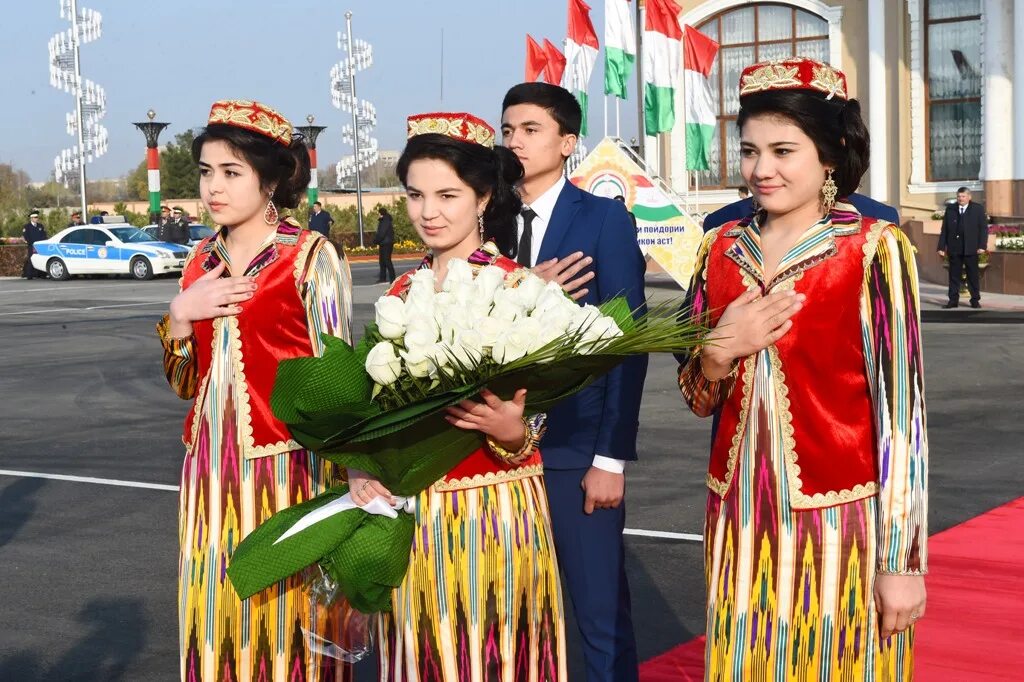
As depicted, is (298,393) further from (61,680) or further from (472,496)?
(61,680)

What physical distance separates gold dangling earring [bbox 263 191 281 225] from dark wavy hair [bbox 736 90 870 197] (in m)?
1.51

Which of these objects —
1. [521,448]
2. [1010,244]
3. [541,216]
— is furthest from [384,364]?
[1010,244]

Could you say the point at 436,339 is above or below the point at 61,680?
above

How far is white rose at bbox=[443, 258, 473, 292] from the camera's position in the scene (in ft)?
9.93

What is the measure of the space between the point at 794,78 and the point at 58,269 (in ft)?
118

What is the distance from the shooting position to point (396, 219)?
171 ft

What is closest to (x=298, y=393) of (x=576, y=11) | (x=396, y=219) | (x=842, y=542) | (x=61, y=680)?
(x=842, y=542)

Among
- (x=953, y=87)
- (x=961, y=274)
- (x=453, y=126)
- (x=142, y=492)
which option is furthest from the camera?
(x=953, y=87)

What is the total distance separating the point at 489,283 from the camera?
3.02m

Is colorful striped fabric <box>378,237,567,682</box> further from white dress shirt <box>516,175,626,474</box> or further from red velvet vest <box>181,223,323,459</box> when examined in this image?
white dress shirt <box>516,175,626,474</box>

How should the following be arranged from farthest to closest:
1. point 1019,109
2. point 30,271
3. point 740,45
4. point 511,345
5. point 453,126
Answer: point 30,271
point 740,45
point 1019,109
point 453,126
point 511,345

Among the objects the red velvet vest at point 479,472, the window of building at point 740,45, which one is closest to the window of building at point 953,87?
the window of building at point 740,45

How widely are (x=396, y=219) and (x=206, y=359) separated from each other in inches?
1907

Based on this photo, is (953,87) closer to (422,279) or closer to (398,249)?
(398,249)
